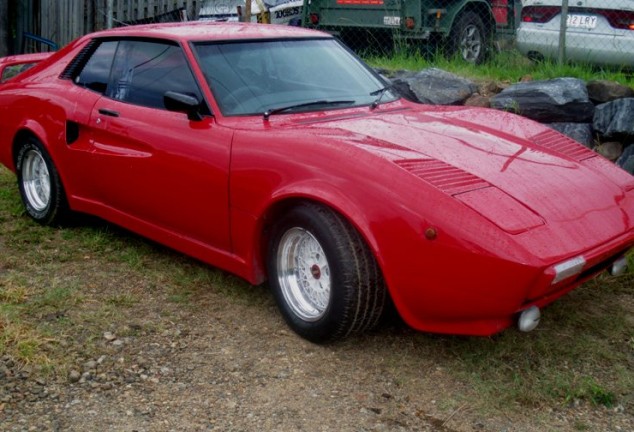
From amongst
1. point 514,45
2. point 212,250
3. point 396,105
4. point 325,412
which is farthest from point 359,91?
point 514,45

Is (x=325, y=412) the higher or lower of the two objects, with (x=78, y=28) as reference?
lower

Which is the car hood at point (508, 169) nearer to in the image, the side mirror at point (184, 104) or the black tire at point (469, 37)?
the side mirror at point (184, 104)

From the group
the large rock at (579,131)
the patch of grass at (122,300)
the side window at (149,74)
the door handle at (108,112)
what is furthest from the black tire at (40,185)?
the large rock at (579,131)

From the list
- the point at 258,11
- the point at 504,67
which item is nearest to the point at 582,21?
the point at 504,67

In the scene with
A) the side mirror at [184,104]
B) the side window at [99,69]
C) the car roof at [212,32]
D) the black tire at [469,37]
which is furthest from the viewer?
the black tire at [469,37]

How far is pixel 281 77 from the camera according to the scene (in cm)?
445

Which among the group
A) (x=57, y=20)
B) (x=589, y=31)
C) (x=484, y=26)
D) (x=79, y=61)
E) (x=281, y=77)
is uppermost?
(x=57, y=20)

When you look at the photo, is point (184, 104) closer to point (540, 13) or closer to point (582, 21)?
point (582, 21)

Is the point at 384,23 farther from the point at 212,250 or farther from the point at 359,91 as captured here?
the point at 212,250

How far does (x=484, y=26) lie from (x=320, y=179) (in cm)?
545

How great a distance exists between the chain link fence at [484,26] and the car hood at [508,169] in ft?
9.51

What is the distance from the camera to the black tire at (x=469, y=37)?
8227 mm

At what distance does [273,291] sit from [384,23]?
5.25 meters

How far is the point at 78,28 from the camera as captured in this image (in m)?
10.8
